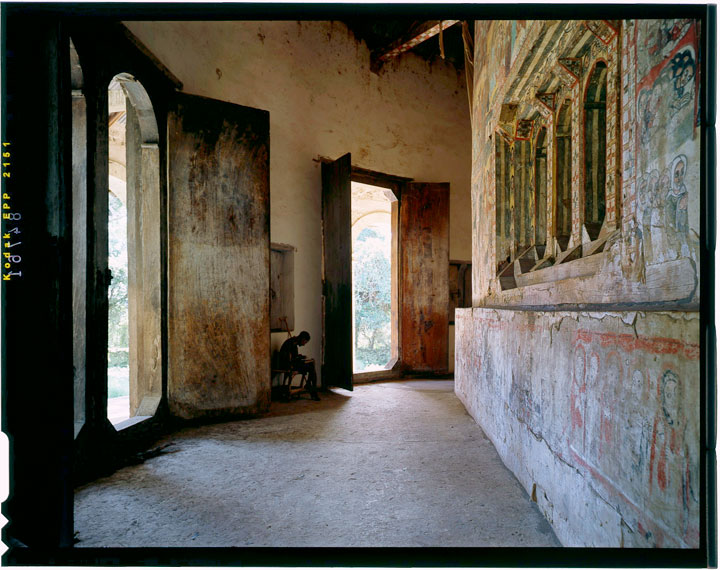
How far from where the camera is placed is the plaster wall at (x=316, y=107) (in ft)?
15.8

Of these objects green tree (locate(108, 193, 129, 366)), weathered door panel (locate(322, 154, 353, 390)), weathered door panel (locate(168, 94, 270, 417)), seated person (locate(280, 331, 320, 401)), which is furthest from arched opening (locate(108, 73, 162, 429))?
green tree (locate(108, 193, 129, 366))

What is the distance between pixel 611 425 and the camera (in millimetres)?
1523

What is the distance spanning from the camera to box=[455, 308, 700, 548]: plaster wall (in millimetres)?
1195

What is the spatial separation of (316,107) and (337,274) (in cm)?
219

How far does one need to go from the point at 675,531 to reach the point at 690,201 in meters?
0.90

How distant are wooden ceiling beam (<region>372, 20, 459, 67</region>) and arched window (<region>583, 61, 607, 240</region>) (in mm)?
3431

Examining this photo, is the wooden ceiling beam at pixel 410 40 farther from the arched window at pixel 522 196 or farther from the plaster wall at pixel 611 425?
the plaster wall at pixel 611 425

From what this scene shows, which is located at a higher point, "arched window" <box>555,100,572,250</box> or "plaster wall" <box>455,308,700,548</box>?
"arched window" <box>555,100,572,250</box>

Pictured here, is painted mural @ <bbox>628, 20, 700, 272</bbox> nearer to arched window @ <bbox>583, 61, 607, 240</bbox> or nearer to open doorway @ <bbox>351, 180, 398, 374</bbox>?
arched window @ <bbox>583, 61, 607, 240</bbox>

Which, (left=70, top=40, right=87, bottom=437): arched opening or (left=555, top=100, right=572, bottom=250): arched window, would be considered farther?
(left=555, top=100, right=572, bottom=250): arched window

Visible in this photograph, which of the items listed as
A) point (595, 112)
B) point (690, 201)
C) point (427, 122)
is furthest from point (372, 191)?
point (690, 201)

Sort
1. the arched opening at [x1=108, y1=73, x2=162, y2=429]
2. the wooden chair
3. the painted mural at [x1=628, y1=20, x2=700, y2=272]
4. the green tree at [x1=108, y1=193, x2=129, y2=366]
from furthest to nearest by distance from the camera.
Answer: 1. the green tree at [x1=108, y1=193, x2=129, y2=366]
2. the wooden chair
3. the arched opening at [x1=108, y1=73, x2=162, y2=429]
4. the painted mural at [x1=628, y1=20, x2=700, y2=272]

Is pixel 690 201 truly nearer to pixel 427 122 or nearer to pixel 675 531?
pixel 675 531

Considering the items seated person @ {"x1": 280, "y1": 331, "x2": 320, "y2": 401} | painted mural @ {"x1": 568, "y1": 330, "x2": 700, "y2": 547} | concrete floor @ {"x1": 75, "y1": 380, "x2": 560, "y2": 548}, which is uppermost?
painted mural @ {"x1": 568, "y1": 330, "x2": 700, "y2": 547}
